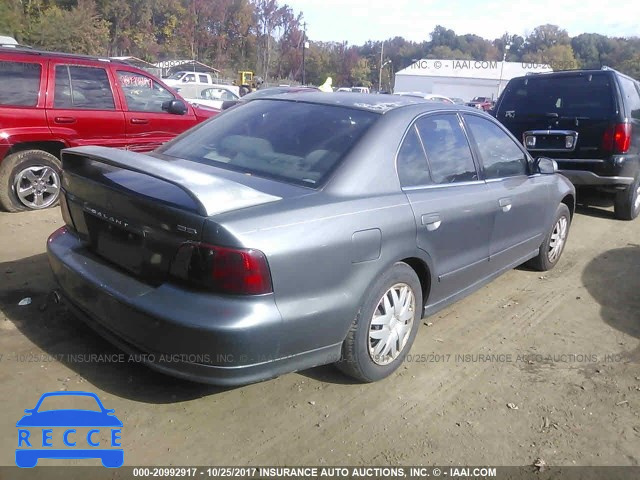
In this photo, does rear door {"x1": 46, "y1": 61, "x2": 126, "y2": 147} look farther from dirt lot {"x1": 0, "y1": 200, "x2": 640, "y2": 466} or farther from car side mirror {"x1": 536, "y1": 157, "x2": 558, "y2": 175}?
car side mirror {"x1": 536, "y1": 157, "x2": 558, "y2": 175}

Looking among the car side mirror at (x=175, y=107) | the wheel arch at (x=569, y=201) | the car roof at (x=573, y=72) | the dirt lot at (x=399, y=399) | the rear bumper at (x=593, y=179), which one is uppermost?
the car roof at (x=573, y=72)

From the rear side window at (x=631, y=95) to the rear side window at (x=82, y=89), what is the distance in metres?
6.50

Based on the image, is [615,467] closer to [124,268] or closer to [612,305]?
[612,305]

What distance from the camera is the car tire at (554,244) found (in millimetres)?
5070

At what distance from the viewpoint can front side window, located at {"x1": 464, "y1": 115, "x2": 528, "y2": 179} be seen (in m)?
4.02

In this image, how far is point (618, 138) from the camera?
6723 millimetres

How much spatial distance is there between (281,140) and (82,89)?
4277mm

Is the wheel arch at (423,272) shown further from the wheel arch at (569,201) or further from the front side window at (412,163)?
the wheel arch at (569,201)

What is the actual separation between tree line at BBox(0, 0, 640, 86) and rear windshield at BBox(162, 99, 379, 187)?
4803cm

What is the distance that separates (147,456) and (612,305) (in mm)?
3823

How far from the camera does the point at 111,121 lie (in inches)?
261

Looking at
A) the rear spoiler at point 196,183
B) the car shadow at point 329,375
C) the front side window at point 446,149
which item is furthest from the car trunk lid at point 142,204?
the front side window at point 446,149

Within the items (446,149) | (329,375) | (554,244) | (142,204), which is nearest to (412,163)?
(446,149)

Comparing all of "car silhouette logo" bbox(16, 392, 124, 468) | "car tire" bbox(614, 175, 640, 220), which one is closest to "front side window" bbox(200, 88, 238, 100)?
"car tire" bbox(614, 175, 640, 220)
